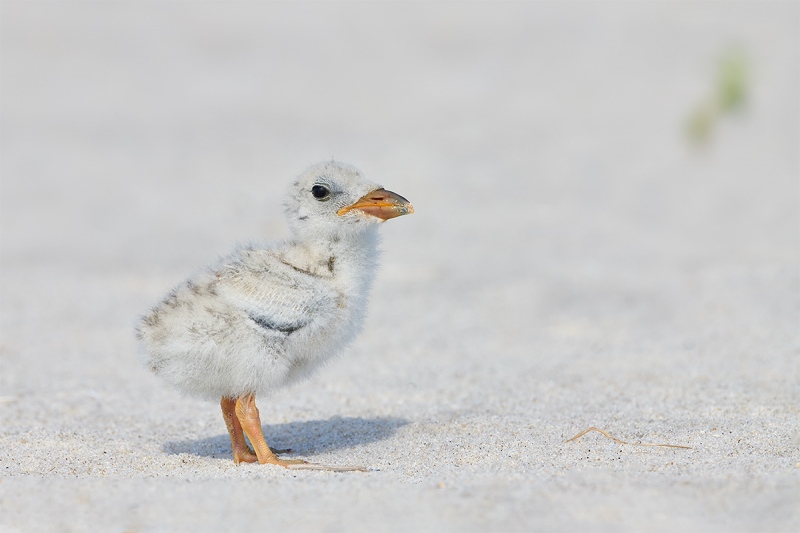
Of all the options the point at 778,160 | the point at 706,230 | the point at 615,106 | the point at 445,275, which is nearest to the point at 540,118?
the point at 615,106

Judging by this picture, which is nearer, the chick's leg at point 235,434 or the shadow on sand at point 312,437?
the chick's leg at point 235,434

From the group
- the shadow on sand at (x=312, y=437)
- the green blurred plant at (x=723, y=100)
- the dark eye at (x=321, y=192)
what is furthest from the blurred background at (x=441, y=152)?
the dark eye at (x=321, y=192)

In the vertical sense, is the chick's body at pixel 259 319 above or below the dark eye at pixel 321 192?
below

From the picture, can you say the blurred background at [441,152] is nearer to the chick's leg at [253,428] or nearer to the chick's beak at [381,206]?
the chick's leg at [253,428]

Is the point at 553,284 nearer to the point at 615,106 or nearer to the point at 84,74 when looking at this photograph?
the point at 615,106

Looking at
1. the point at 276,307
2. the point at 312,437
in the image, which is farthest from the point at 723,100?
the point at 276,307

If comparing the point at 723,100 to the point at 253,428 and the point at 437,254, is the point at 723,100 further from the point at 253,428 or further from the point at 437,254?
the point at 253,428

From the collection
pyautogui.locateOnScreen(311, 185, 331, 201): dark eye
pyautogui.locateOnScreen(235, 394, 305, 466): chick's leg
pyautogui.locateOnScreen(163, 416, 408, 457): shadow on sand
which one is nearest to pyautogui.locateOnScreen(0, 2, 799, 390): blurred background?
pyautogui.locateOnScreen(163, 416, 408, 457): shadow on sand

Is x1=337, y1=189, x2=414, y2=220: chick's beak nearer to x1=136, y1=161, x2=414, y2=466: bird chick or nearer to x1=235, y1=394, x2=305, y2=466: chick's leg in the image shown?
x1=136, y1=161, x2=414, y2=466: bird chick
